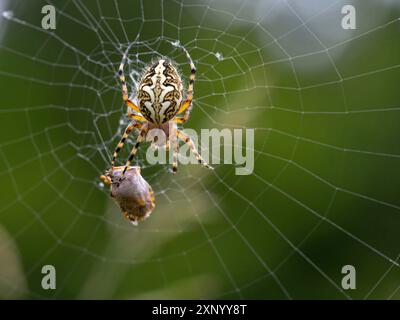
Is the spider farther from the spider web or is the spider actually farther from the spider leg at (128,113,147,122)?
the spider web

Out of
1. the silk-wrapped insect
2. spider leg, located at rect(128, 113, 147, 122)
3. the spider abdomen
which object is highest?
the spider abdomen

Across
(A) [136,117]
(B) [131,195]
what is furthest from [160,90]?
(B) [131,195]

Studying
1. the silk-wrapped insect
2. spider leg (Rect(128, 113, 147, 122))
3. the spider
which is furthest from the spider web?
spider leg (Rect(128, 113, 147, 122))

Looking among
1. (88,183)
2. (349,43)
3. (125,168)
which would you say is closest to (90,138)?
(88,183)

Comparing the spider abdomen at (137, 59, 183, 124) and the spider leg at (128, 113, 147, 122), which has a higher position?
the spider abdomen at (137, 59, 183, 124)

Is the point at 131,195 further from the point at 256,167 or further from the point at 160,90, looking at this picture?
the point at 256,167

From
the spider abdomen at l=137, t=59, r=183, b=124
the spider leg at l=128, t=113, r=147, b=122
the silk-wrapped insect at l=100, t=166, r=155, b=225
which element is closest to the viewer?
the silk-wrapped insect at l=100, t=166, r=155, b=225

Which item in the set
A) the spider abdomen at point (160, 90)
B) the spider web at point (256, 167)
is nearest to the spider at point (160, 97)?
the spider abdomen at point (160, 90)
